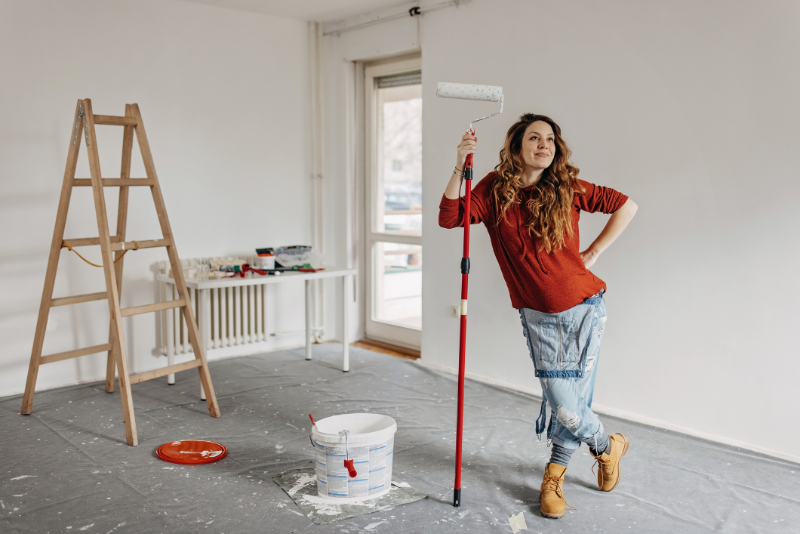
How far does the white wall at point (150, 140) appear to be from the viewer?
3.76 m

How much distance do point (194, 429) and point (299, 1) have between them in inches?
109

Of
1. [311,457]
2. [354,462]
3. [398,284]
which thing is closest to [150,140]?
[398,284]

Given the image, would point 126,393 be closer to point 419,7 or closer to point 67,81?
point 67,81

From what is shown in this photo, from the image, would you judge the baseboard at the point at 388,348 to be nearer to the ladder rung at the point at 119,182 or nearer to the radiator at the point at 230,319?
the radiator at the point at 230,319

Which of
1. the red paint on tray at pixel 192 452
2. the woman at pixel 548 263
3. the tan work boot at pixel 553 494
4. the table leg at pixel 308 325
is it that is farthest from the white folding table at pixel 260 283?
the tan work boot at pixel 553 494

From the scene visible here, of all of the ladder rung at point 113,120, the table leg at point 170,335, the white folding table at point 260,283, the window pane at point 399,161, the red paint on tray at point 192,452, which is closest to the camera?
the red paint on tray at point 192,452

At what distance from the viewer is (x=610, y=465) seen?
2.53 metres

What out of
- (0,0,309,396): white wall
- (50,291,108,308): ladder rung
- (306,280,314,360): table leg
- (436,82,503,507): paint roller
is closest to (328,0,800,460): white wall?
(436,82,503,507): paint roller

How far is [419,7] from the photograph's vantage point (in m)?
4.32

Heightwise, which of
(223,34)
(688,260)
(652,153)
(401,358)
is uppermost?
(223,34)

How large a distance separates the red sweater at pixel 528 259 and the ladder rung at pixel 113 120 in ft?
5.86

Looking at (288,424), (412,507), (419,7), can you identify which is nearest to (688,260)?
(412,507)

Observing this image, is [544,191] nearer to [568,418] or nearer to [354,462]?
[568,418]

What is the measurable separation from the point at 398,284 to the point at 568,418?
273cm
